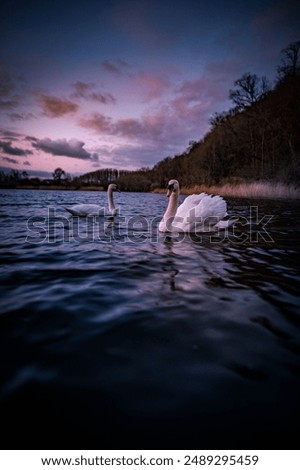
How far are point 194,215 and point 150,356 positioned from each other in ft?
17.2

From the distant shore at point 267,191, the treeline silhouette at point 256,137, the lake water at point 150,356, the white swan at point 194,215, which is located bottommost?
the lake water at point 150,356

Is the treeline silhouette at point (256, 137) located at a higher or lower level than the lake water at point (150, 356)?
higher

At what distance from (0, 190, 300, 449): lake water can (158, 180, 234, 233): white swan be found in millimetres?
2838

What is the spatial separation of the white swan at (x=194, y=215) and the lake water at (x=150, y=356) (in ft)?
9.31

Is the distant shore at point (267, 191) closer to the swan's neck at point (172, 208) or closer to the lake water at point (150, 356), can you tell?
the swan's neck at point (172, 208)

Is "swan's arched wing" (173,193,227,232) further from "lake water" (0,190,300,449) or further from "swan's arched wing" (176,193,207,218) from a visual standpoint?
"lake water" (0,190,300,449)

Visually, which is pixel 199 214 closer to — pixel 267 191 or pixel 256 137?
pixel 267 191

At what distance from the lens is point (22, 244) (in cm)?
582

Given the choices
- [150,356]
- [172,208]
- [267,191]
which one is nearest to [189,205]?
[172,208]

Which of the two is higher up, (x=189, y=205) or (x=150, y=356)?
(x=189, y=205)

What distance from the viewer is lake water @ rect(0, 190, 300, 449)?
1.32 m

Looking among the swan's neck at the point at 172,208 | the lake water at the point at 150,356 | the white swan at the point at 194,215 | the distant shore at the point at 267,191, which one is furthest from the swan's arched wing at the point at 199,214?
the distant shore at the point at 267,191

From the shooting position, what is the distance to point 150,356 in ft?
6.24

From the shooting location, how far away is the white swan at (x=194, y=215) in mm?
6859
